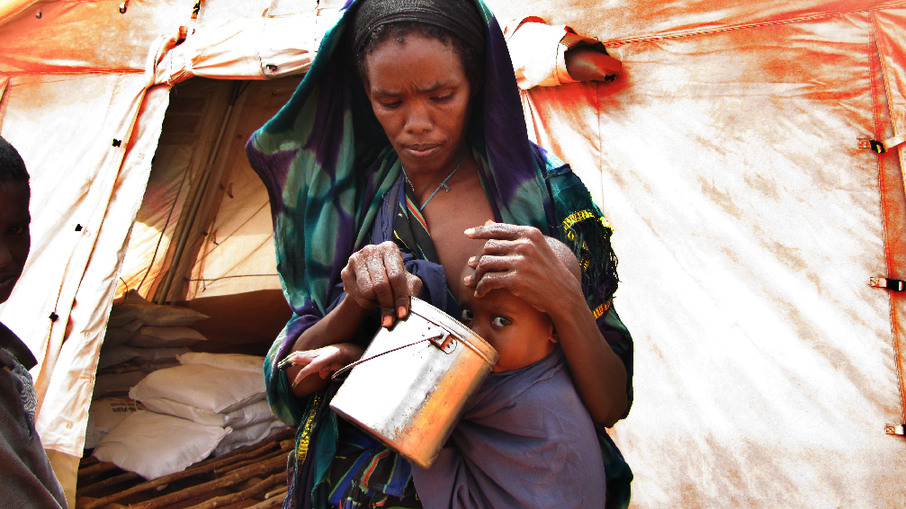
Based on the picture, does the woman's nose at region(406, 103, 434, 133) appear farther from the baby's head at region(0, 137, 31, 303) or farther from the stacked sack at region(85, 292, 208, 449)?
the stacked sack at region(85, 292, 208, 449)

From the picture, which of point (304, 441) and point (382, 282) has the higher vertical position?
point (382, 282)

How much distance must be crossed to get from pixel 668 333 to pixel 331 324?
6.74 ft

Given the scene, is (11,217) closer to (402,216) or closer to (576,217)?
(402,216)

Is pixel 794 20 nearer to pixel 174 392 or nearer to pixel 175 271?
pixel 174 392

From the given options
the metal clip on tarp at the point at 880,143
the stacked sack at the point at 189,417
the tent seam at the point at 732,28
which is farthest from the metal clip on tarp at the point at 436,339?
the stacked sack at the point at 189,417

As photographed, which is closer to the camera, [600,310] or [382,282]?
[382,282]

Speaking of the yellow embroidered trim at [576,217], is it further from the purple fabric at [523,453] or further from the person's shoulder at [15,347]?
the person's shoulder at [15,347]

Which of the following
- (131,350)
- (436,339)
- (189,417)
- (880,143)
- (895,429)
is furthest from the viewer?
(131,350)

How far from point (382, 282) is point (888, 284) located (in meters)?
2.15

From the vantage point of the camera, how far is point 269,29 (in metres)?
3.62

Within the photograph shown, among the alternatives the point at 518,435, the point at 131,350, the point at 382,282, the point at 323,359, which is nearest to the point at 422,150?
the point at 382,282

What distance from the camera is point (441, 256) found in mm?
1419

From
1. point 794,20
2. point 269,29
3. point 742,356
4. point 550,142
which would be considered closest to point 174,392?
Answer: point 269,29

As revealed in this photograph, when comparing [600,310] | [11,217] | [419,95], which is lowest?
[600,310]
